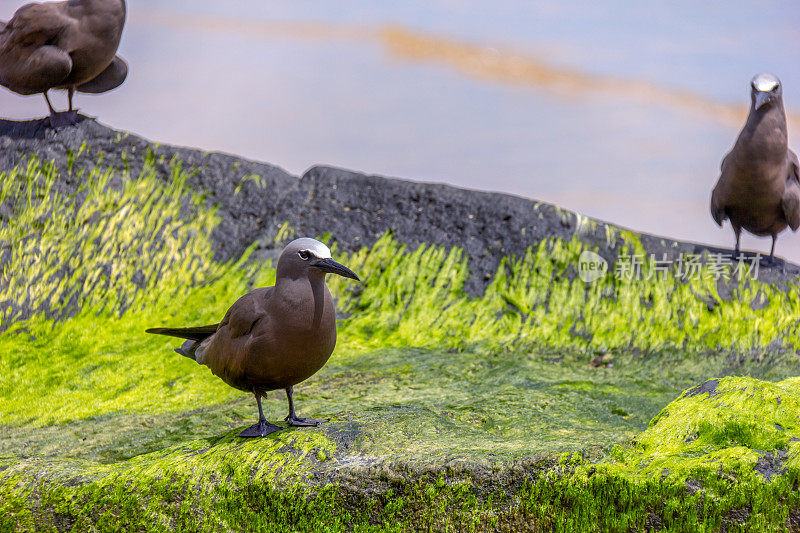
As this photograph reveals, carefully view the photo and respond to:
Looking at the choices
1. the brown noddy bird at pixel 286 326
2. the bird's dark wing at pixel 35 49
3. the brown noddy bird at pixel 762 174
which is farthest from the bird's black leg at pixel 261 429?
the bird's dark wing at pixel 35 49

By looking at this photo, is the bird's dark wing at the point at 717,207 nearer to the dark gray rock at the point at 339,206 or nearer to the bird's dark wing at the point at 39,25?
the dark gray rock at the point at 339,206

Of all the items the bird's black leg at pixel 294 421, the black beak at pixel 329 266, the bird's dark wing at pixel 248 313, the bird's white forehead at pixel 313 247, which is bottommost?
the bird's black leg at pixel 294 421

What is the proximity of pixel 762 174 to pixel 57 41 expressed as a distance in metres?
7.33

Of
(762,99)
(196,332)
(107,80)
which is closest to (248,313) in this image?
(196,332)

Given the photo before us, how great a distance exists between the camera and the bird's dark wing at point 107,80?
8.80m

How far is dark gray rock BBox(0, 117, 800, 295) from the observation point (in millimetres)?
7965

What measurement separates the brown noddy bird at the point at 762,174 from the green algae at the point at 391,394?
2.36 feet

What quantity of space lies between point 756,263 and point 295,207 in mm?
5008

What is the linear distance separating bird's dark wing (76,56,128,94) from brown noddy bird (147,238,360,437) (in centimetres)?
616

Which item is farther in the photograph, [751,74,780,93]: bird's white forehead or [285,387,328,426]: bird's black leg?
[751,74,780,93]: bird's white forehead

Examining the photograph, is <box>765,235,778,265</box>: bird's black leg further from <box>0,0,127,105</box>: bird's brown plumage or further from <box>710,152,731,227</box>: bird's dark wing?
<box>0,0,127,105</box>: bird's brown plumage

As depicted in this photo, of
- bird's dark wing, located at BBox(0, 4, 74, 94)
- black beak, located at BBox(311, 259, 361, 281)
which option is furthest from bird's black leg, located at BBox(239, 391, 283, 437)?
bird's dark wing, located at BBox(0, 4, 74, 94)

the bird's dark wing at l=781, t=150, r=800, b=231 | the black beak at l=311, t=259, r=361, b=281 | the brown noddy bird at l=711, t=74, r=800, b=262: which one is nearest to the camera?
the black beak at l=311, t=259, r=361, b=281

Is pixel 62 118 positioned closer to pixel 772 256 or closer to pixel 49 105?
pixel 49 105
